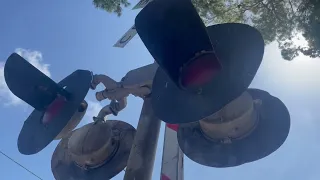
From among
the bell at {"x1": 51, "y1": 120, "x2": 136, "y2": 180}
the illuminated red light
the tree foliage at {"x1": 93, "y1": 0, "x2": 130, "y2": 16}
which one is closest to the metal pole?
the bell at {"x1": 51, "y1": 120, "x2": 136, "y2": 180}

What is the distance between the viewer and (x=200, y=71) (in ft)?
7.00

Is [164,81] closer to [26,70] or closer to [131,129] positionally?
[131,129]

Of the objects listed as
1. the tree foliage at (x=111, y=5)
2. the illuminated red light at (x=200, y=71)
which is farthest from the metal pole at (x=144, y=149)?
the tree foliage at (x=111, y=5)

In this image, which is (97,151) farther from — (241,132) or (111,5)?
(111,5)

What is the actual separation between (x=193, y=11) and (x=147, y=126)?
39.0 inches

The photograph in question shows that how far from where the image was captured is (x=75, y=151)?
2906mm

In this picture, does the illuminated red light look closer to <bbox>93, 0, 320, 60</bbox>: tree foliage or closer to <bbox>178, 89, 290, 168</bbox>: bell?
<bbox>178, 89, 290, 168</bbox>: bell

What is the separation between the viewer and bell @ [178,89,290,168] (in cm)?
229

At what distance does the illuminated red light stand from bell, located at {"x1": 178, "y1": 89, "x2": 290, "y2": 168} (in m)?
0.25

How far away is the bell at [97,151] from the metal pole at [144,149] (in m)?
0.27

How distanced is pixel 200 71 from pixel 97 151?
3.69 feet

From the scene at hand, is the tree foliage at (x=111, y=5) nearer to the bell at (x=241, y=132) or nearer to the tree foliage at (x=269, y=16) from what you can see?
the tree foliage at (x=269, y=16)

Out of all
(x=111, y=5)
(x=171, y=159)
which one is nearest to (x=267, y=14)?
(x=111, y=5)

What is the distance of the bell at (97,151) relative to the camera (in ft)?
9.44
